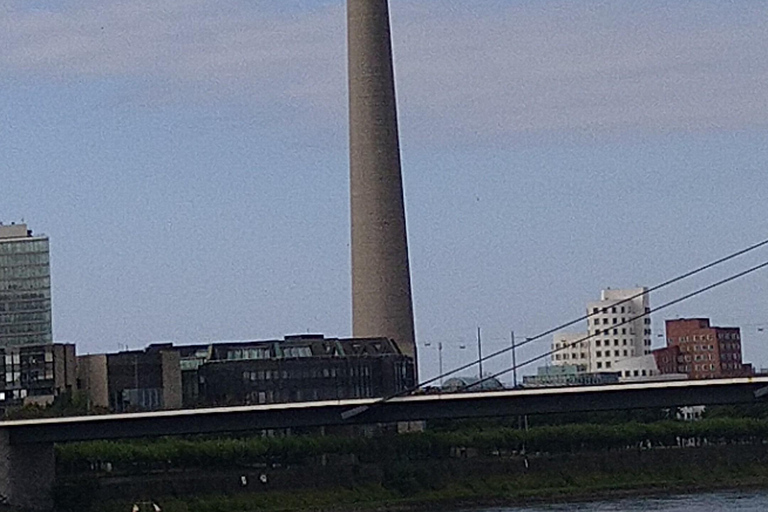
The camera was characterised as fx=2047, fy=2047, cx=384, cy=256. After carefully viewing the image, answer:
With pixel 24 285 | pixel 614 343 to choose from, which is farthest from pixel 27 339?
pixel 614 343

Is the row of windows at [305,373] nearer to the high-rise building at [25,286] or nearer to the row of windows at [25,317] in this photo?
the high-rise building at [25,286]

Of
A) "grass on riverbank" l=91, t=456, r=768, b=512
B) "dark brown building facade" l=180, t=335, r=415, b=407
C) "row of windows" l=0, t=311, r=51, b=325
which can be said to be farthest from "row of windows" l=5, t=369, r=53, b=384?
"row of windows" l=0, t=311, r=51, b=325

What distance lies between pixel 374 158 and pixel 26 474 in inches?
1328

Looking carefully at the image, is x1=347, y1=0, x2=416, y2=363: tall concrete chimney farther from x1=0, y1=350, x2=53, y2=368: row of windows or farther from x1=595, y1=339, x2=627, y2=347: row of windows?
x1=595, y1=339, x2=627, y2=347: row of windows

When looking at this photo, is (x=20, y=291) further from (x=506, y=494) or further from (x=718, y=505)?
(x=718, y=505)

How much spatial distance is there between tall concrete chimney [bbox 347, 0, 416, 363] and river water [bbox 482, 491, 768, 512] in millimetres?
23929

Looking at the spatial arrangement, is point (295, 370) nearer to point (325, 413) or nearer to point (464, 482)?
point (464, 482)

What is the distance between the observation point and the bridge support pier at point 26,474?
6400 cm

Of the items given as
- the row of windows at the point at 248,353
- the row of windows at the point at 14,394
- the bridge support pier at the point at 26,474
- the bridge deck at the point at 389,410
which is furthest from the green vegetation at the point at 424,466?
the row of windows at the point at 14,394

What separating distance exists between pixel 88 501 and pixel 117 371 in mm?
26634

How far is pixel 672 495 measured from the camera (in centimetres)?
7700

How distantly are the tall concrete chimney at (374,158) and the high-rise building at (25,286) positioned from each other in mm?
41684

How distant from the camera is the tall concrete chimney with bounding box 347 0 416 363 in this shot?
95.0 metres

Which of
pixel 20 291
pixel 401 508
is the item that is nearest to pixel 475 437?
pixel 401 508
